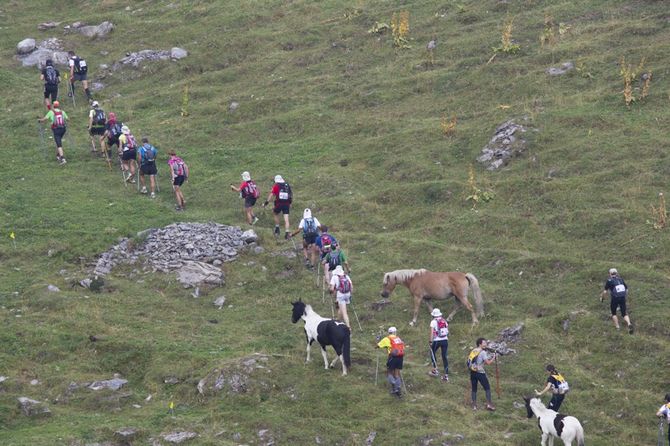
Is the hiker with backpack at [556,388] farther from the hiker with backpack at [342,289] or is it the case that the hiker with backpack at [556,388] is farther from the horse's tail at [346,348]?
the hiker with backpack at [342,289]

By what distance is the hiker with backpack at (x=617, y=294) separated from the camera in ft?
91.5

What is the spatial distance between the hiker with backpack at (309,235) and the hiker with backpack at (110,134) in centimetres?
1156

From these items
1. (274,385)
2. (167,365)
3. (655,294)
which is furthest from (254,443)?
(655,294)

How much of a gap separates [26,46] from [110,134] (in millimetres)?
15192

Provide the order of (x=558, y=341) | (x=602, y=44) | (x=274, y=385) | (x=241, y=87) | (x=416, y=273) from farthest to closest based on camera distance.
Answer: (x=241, y=87) < (x=602, y=44) < (x=416, y=273) < (x=558, y=341) < (x=274, y=385)

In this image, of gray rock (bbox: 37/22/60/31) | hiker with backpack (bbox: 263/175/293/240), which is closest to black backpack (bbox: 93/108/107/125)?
hiker with backpack (bbox: 263/175/293/240)

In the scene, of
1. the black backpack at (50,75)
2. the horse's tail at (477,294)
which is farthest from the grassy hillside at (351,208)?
the black backpack at (50,75)

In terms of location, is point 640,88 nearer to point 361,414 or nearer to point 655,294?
point 655,294

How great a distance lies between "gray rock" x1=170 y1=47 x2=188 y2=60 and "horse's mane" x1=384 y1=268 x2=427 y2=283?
2577cm

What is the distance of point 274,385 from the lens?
26094 mm

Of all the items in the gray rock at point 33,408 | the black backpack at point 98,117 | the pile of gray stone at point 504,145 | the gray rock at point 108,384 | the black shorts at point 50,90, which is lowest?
the gray rock at point 108,384

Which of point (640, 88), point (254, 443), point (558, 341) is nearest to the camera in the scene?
point (254, 443)

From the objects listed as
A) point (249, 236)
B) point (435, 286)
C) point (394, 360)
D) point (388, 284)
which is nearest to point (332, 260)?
point (388, 284)

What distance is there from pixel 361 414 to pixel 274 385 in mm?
2575
